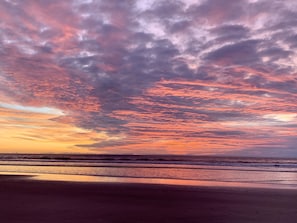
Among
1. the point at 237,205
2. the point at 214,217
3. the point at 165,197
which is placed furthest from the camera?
the point at 165,197

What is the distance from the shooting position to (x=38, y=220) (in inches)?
373

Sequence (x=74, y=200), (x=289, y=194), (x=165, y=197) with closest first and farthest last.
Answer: (x=74, y=200) < (x=165, y=197) < (x=289, y=194)

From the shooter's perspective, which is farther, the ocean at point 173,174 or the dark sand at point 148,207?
the ocean at point 173,174

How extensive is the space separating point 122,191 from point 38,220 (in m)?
7.58

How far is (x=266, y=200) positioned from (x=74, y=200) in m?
7.49

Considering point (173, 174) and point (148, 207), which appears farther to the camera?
point (173, 174)

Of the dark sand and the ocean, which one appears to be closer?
the dark sand

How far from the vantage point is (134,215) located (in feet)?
34.1

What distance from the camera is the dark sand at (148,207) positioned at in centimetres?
988

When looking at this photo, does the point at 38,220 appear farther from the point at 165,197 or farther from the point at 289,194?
the point at 289,194

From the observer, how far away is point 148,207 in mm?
12023

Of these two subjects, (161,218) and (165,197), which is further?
(165,197)

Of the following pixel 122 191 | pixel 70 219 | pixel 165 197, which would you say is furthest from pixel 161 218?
pixel 122 191

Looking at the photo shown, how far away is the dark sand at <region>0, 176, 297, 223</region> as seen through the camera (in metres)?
9.88
